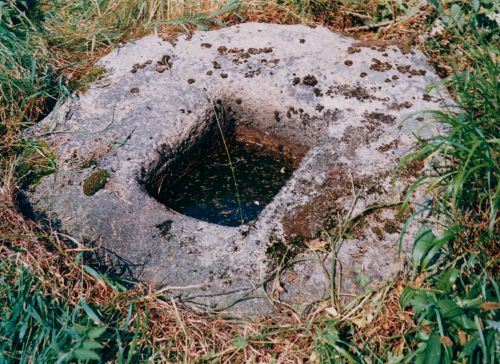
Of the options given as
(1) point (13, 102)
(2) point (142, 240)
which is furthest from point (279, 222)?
(1) point (13, 102)

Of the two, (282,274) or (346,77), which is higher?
(346,77)

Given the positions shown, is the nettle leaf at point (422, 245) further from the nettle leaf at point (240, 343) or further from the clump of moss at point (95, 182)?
the clump of moss at point (95, 182)

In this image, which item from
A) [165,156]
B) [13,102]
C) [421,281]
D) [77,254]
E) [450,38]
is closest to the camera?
[421,281]

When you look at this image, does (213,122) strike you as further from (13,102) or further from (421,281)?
(421,281)

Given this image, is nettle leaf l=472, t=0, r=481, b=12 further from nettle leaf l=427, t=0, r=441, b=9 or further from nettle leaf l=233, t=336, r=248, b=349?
nettle leaf l=233, t=336, r=248, b=349

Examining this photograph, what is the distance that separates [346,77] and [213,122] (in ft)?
2.99

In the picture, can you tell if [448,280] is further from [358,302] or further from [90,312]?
[90,312]

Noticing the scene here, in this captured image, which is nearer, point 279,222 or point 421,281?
point 421,281

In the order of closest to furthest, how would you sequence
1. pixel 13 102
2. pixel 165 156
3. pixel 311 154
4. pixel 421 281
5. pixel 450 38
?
pixel 421 281, pixel 311 154, pixel 165 156, pixel 13 102, pixel 450 38

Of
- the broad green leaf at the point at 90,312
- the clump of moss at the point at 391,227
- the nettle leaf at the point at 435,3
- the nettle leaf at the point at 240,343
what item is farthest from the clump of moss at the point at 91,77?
the nettle leaf at the point at 435,3

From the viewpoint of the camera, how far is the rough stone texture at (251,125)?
2.62 meters

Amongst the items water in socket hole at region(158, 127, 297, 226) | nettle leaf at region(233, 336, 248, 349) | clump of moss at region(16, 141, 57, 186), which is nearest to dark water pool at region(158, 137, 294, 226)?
water in socket hole at region(158, 127, 297, 226)

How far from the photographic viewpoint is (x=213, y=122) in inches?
140

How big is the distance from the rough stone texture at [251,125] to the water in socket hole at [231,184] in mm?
184
